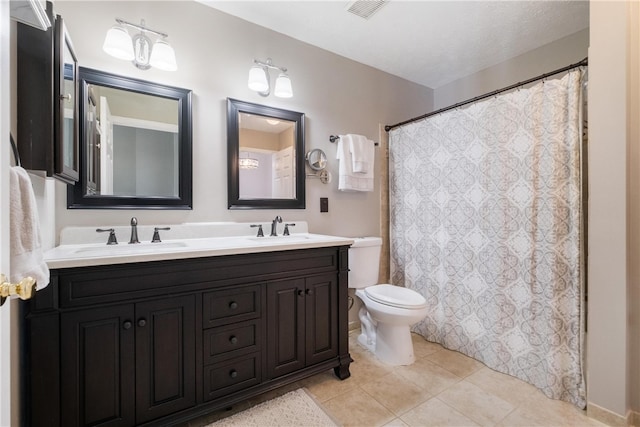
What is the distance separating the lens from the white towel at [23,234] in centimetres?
70

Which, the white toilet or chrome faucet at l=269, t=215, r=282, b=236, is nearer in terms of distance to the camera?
the white toilet

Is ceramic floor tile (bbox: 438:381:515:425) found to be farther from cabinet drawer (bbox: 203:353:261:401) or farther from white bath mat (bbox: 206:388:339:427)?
cabinet drawer (bbox: 203:353:261:401)

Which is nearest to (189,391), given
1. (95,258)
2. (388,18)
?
(95,258)

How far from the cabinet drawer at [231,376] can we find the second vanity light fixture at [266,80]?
1625 millimetres

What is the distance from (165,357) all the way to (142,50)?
1.59 m

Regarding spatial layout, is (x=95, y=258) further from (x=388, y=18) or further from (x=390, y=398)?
(x=388, y=18)

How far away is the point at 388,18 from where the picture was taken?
198 centimetres

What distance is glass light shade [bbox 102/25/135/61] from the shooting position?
1472 mm

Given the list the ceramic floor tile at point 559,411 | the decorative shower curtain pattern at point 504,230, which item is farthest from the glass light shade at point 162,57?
the ceramic floor tile at point 559,411

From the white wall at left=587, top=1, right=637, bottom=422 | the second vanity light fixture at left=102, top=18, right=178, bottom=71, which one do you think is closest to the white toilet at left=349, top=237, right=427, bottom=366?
the white wall at left=587, top=1, right=637, bottom=422

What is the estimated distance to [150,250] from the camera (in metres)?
1.33

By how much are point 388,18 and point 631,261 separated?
6.47 ft

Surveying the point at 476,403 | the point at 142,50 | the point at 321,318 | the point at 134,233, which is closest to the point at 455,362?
the point at 476,403

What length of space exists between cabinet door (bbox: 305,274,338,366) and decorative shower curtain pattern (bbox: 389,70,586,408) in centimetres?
97
